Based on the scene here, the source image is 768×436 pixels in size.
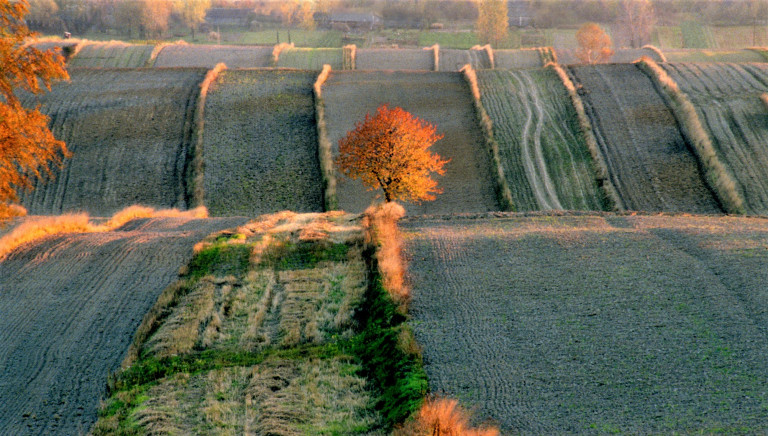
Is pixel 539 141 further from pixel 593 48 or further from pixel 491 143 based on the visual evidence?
pixel 593 48

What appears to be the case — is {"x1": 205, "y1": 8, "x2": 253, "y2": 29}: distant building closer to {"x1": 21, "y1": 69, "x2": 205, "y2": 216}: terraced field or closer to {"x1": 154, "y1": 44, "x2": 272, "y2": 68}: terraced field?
{"x1": 154, "y1": 44, "x2": 272, "y2": 68}: terraced field

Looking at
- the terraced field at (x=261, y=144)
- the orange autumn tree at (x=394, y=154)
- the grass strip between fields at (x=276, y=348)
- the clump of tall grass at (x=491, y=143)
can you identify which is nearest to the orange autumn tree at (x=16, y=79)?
the grass strip between fields at (x=276, y=348)

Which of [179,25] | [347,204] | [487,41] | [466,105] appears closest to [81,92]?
[347,204]

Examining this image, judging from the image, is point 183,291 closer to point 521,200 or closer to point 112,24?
point 521,200

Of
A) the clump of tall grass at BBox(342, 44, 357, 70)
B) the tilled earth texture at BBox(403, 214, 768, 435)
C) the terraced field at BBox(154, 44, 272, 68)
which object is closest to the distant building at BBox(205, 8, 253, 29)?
the terraced field at BBox(154, 44, 272, 68)

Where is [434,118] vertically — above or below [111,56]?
below

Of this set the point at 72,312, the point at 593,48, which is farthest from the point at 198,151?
the point at 593,48

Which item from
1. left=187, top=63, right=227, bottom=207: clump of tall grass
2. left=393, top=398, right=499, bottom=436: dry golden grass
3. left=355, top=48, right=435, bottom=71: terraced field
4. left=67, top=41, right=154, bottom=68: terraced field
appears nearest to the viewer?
left=393, top=398, right=499, bottom=436: dry golden grass
